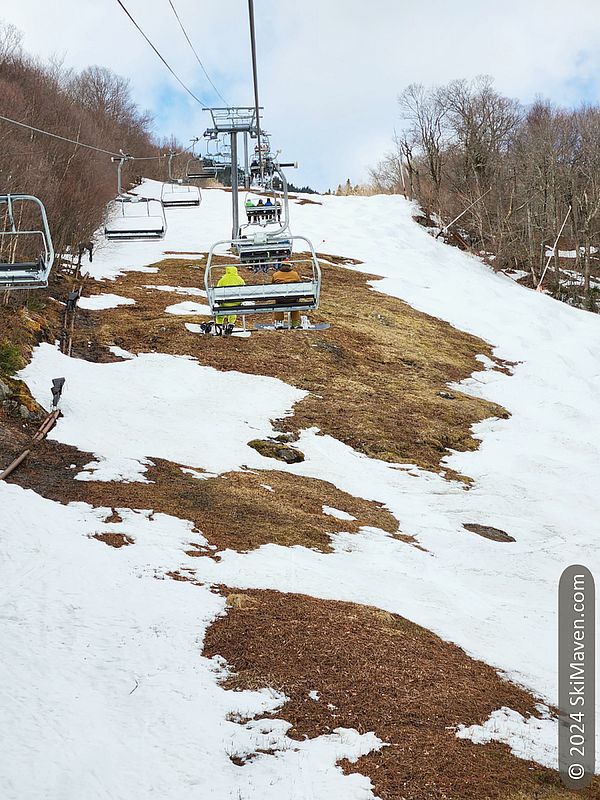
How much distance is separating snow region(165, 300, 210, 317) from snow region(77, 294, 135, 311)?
157 cm

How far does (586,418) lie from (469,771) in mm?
17222

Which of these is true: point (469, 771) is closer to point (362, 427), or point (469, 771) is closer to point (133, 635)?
point (133, 635)

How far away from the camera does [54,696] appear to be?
660cm

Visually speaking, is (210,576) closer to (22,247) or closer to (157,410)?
(157,410)

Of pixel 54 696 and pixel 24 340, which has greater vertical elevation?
pixel 24 340

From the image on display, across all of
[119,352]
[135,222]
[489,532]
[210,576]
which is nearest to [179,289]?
[119,352]

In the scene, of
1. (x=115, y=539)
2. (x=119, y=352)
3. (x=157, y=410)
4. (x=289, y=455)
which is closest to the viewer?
(x=115, y=539)

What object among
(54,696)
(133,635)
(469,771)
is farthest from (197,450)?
(469,771)

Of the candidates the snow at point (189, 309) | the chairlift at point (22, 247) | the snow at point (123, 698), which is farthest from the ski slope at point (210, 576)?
the snow at point (189, 309)

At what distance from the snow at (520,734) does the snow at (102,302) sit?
20.9 m

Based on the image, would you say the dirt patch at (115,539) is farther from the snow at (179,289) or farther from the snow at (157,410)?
the snow at (179,289)

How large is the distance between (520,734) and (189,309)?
21.3 m

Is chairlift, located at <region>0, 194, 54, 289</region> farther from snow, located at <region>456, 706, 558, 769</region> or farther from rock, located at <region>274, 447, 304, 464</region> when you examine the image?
snow, located at <region>456, 706, 558, 769</region>

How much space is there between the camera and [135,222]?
43.6 meters
